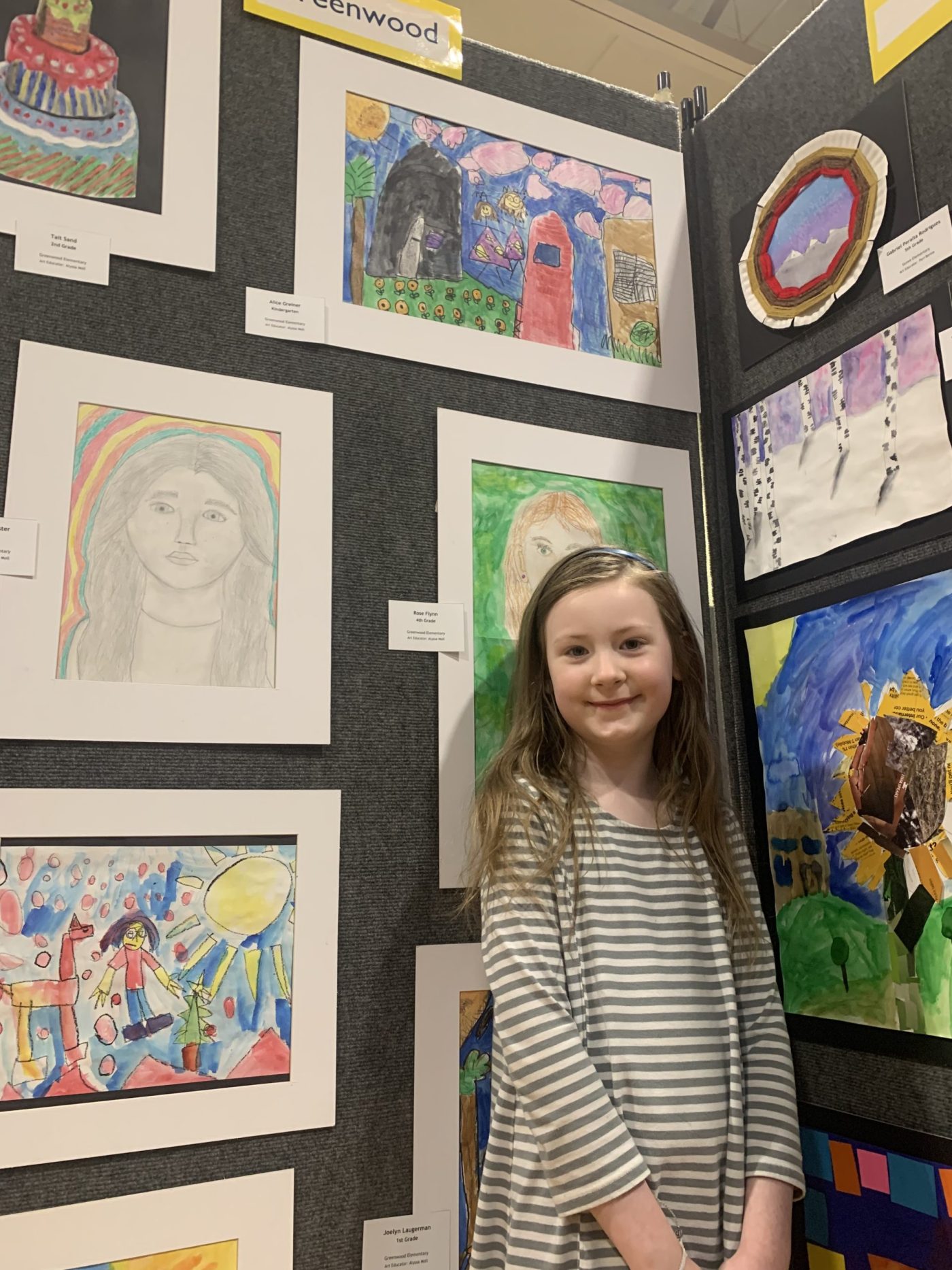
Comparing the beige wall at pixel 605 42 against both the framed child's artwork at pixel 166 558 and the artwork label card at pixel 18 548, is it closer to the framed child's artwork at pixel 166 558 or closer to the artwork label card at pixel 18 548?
the framed child's artwork at pixel 166 558

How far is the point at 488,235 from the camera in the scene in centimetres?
108

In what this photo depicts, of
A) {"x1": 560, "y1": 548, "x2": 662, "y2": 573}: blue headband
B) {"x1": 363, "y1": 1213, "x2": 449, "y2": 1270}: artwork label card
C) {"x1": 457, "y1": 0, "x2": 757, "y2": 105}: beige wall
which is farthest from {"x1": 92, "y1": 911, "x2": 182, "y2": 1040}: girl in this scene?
{"x1": 457, "y1": 0, "x2": 757, "y2": 105}: beige wall

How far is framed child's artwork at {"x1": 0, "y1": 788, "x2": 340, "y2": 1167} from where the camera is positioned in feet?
2.52

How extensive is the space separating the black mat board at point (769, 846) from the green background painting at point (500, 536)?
6.3 inches

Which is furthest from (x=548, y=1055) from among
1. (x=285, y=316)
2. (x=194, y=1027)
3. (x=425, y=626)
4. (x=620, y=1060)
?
(x=285, y=316)

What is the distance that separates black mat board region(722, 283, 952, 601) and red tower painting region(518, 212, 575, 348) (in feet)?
0.73

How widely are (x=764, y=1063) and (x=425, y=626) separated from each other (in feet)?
1.68

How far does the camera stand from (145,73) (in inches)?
37.6

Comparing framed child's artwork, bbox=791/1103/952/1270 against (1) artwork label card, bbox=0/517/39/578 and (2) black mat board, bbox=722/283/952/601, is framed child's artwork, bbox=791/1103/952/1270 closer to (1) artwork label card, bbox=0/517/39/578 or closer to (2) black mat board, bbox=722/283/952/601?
(2) black mat board, bbox=722/283/952/601

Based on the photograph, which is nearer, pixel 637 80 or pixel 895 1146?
pixel 895 1146

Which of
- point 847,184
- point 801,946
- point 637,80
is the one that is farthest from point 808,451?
point 637,80

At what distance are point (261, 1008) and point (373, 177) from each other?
86cm

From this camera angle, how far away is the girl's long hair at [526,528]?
1.01 m

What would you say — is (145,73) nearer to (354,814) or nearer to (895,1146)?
(354,814)
